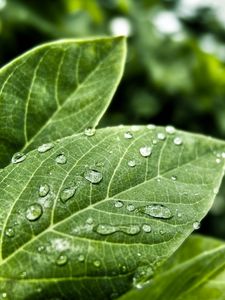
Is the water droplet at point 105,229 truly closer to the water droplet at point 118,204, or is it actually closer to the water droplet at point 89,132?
the water droplet at point 118,204

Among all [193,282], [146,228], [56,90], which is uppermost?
[56,90]

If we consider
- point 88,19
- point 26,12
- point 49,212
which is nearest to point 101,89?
point 49,212

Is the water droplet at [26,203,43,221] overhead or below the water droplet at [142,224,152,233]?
overhead

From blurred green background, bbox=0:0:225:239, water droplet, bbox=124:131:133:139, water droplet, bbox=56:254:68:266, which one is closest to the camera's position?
water droplet, bbox=56:254:68:266

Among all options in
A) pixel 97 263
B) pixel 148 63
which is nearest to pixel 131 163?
pixel 97 263

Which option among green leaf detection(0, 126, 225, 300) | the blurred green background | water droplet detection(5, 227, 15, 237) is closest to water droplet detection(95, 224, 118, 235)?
green leaf detection(0, 126, 225, 300)

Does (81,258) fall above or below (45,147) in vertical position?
below

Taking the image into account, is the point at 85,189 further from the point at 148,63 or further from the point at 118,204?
the point at 148,63

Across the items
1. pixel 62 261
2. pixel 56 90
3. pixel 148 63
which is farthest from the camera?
pixel 148 63

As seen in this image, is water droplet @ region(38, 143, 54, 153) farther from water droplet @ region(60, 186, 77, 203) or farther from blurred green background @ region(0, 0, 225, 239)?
blurred green background @ region(0, 0, 225, 239)

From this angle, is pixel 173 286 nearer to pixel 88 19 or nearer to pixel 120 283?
pixel 120 283
